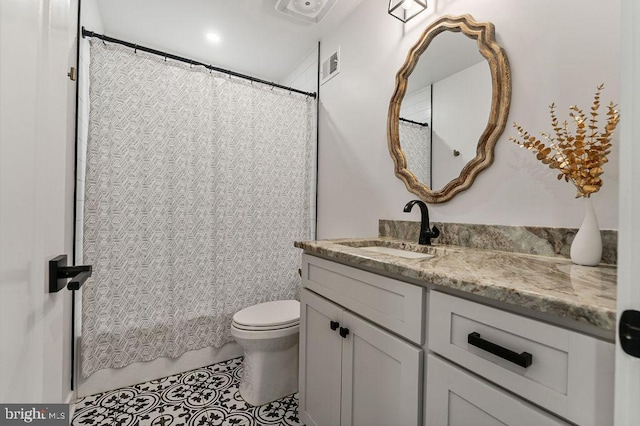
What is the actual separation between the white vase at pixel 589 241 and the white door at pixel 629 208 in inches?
26.2

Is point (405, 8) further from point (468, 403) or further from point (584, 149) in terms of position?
point (468, 403)

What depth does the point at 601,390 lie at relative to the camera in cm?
50

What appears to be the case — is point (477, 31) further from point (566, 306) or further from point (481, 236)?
point (566, 306)

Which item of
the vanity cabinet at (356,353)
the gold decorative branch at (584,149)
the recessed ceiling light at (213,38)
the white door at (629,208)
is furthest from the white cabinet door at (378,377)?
the recessed ceiling light at (213,38)

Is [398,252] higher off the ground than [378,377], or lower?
higher

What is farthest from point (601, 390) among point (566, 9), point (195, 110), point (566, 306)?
point (195, 110)

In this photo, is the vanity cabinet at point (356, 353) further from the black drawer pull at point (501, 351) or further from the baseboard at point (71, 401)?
the baseboard at point (71, 401)

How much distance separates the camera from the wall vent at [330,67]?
216cm

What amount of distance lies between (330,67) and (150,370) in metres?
2.50

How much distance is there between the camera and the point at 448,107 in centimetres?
140

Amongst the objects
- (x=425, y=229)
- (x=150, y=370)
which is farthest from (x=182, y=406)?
(x=425, y=229)

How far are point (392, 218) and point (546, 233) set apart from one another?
0.77 metres

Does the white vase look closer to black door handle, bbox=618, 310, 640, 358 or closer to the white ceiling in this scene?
black door handle, bbox=618, 310, 640, 358

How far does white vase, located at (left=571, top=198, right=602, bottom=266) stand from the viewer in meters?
0.86
